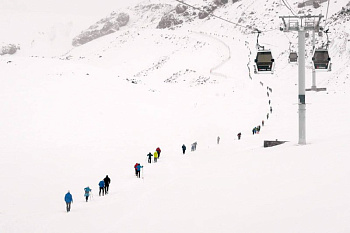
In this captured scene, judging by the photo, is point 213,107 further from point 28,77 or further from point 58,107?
point 28,77

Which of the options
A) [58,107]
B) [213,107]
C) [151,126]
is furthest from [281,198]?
[213,107]

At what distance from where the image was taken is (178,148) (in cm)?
2417

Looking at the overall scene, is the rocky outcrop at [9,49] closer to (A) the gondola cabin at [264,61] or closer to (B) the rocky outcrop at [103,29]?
(B) the rocky outcrop at [103,29]

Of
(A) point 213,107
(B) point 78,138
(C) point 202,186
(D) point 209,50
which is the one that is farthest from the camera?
(D) point 209,50

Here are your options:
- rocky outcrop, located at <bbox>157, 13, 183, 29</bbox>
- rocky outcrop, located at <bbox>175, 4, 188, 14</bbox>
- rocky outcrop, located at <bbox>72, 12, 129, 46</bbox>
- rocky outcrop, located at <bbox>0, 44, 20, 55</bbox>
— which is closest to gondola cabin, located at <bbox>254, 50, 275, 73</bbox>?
rocky outcrop, located at <bbox>157, 13, 183, 29</bbox>

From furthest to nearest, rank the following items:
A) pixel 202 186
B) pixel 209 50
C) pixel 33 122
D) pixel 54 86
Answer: pixel 209 50, pixel 54 86, pixel 33 122, pixel 202 186

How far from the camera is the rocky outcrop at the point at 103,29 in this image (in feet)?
454

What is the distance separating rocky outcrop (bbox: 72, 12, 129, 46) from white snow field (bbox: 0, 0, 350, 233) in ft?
258

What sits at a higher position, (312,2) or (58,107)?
(312,2)

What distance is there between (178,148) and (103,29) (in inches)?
4875

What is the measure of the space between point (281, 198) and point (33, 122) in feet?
72.7

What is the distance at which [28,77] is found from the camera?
36.1 meters

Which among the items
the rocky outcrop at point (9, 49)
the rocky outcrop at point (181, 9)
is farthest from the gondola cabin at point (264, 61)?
the rocky outcrop at point (9, 49)

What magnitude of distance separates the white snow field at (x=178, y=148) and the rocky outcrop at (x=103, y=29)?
7874 centimetres
